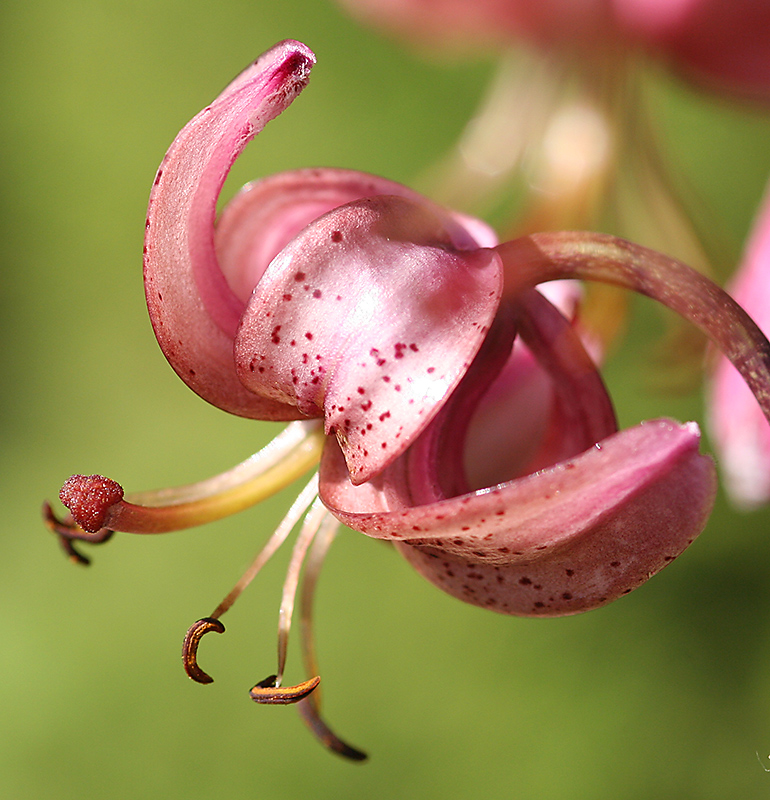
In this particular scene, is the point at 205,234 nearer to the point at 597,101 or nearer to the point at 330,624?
the point at 597,101

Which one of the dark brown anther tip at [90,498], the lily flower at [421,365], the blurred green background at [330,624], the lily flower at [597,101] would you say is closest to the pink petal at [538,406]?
the lily flower at [421,365]

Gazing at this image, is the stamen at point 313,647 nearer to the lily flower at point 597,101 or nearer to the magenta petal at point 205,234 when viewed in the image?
the magenta petal at point 205,234

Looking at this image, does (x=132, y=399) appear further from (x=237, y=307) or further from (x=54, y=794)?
(x=237, y=307)

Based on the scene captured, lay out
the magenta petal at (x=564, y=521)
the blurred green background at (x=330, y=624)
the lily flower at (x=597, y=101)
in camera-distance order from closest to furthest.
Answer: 1. the magenta petal at (x=564, y=521)
2. the lily flower at (x=597, y=101)
3. the blurred green background at (x=330, y=624)

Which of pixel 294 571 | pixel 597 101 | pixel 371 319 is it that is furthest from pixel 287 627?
pixel 597 101

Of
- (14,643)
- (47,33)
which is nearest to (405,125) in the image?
(47,33)

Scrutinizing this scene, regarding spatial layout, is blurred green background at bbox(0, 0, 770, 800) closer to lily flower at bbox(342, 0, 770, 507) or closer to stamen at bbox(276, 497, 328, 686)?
lily flower at bbox(342, 0, 770, 507)
